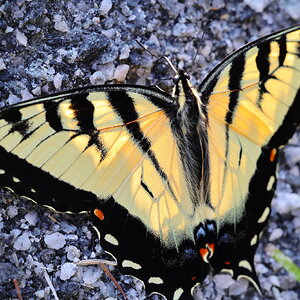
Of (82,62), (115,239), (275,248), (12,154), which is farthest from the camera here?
(275,248)

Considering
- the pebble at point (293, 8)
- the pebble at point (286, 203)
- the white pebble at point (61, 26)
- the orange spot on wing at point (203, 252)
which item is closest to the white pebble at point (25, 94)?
the white pebble at point (61, 26)

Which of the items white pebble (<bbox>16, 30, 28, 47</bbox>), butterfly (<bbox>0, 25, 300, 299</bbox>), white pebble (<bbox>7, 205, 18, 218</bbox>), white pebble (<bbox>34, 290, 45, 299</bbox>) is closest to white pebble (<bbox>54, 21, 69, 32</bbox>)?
→ white pebble (<bbox>16, 30, 28, 47</bbox>)

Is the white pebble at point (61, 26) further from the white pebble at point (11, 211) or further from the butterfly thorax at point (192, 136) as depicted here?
the white pebble at point (11, 211)

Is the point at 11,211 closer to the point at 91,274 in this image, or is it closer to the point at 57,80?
the point at 91,274

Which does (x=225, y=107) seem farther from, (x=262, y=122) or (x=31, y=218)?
(x=31, y=218)

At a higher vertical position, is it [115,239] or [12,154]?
[12,154]

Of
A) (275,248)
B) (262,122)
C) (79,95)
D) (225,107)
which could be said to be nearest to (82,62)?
(79,95)

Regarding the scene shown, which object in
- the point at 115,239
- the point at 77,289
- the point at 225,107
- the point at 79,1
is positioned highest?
the point at 79,1
